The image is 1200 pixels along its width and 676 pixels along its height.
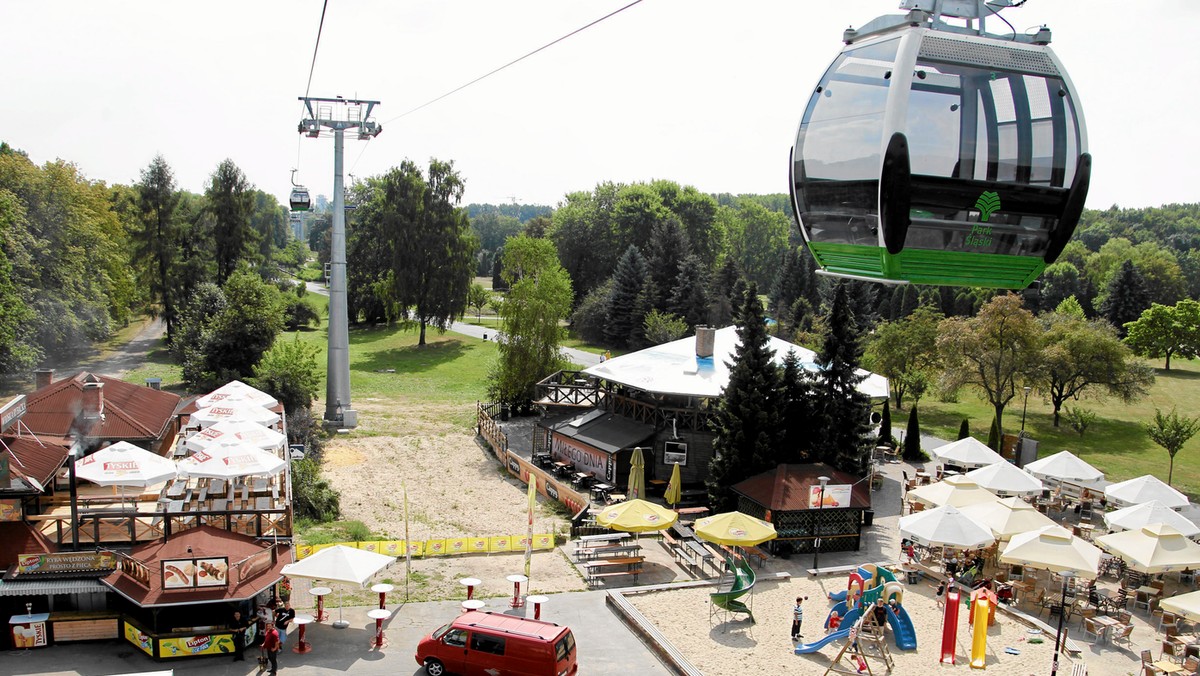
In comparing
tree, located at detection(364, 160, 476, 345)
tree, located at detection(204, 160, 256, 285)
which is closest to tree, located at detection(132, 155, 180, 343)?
tree, located at detection(204, 160, 256, 285)

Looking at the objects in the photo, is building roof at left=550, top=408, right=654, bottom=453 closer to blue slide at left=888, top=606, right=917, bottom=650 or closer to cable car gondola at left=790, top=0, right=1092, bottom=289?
blue slide at left=888, top=606, right=917, bottom=650

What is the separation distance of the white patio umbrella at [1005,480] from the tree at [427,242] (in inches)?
1722

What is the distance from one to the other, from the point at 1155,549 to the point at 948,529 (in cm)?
476

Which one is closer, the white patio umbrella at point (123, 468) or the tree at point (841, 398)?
the white patio umbrella at point (123, 468)

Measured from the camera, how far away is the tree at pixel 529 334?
3931 centimetres

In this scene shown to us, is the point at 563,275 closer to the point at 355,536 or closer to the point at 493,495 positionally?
the point at 493,495

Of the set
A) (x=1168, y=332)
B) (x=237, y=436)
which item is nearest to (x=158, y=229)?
(x=237, y=436)

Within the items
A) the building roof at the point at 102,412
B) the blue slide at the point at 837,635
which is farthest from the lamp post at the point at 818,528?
the building roof at the point at 102,412

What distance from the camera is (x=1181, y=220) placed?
Result: 14475 centimetres

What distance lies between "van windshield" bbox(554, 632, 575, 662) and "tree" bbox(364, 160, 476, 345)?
1912 inches

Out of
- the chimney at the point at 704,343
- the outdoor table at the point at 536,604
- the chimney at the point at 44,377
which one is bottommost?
the outdoor table at the point at 536,604

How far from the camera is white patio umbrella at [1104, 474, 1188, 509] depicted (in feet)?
76.5

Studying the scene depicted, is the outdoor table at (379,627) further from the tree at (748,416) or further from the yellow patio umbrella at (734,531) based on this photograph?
the tree at (748,416)

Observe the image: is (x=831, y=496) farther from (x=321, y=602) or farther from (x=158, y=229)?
(x=158, y=229)
